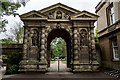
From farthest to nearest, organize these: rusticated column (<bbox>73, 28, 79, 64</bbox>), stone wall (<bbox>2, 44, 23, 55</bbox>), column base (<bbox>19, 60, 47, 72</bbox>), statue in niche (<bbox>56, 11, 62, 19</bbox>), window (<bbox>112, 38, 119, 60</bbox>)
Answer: stone wall (<bbox>2, 44, 23, 55</bbox>)
statue in niche (<bbox>56, 11, 62, 19</bbox>)
window (<bbox>112, 38, 119, 60</bbox>)
rusticated column (<bbox>73, 28, 79, 64</bbox>)
column base (<bbox>19, 60, 47, 72</bbox>)

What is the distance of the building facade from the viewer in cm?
1164

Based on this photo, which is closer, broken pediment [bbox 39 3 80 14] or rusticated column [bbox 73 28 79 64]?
rusticated column [bbox 73 28 79 64]

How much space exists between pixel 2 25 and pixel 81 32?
8.67 meters

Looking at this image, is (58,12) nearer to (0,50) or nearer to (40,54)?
(40,54)

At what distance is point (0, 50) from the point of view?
14359mm

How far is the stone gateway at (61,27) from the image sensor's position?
11.4 m

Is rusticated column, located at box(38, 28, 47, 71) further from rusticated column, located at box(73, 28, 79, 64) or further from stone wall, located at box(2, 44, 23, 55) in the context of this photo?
stone wall, located at box(2, 44, 23, 55)

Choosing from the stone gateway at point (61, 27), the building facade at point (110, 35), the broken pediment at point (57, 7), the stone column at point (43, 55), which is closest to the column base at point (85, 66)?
the stone gateway at point (61, 27)

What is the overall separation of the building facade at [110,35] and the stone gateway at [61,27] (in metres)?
2.49

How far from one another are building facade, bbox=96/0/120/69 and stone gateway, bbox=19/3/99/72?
98.0 inches

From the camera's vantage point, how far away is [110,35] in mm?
12922

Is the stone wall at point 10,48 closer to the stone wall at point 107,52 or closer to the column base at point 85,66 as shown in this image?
the column base at point 85,66

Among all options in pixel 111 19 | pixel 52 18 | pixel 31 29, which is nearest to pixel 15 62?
pixel 31 29

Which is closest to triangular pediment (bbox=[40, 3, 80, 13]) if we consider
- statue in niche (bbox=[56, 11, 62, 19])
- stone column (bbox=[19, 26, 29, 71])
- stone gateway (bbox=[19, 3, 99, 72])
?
stone gateway (bbox=[19, 3, 99, 72])
